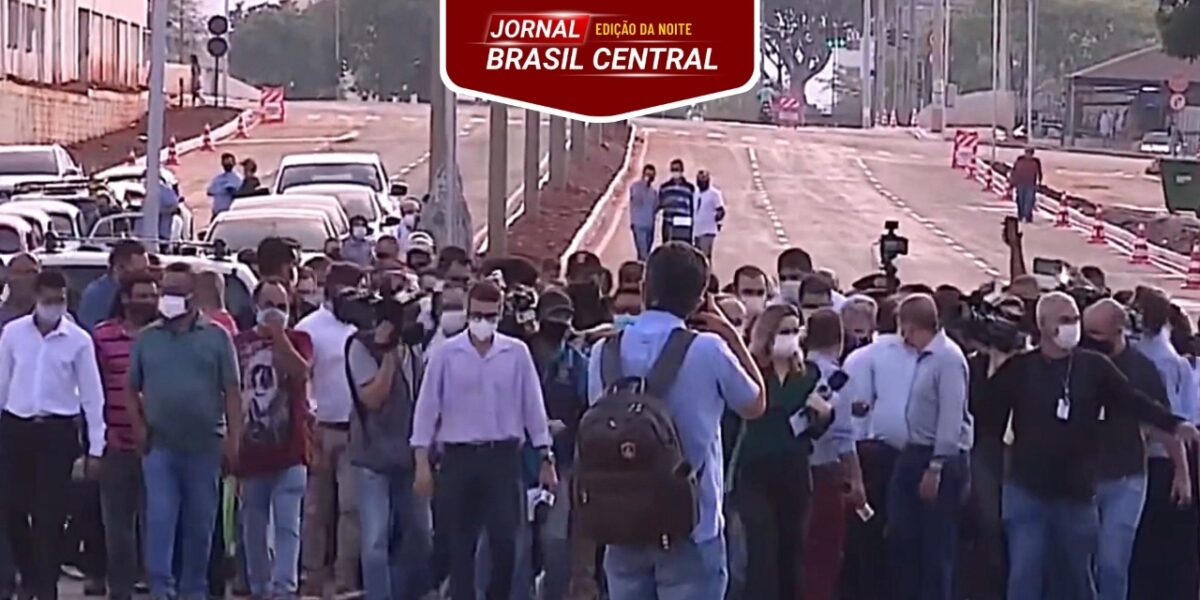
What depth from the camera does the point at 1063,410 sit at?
10.7 m

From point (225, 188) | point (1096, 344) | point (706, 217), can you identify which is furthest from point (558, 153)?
point (1096, 344)

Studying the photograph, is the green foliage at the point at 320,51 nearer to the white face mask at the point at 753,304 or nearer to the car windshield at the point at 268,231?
the car windshield at the point at 268,231

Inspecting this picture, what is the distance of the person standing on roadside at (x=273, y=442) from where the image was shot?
11.8m

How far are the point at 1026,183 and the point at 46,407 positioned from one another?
3586cm

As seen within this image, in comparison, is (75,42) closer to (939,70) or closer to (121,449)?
(939,70)

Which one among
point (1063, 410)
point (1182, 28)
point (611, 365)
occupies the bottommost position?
point (1063, 410)

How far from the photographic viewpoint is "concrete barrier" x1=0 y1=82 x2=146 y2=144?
5472 centimetres

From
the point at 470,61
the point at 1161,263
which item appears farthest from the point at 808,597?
the point at 1161,263

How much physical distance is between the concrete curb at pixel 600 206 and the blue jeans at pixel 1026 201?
26.0ft

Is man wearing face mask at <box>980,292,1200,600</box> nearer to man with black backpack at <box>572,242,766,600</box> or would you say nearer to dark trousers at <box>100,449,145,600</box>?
man with black backpack at <box>572,242,766,600</box>

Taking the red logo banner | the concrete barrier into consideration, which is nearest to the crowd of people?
the red logo banner

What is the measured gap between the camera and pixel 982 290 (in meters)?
13.5

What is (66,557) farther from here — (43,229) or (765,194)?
(765,194)

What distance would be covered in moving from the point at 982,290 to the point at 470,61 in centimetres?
728
